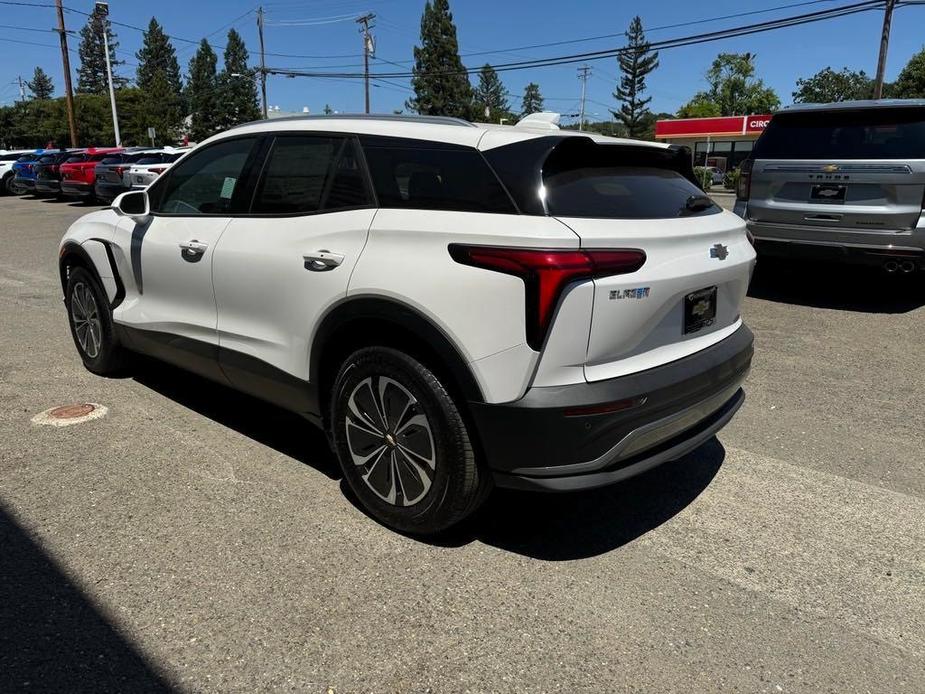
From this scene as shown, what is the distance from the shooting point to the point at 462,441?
275cm

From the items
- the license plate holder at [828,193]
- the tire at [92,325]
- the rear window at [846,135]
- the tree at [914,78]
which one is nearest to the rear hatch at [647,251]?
the tire at [92,325]

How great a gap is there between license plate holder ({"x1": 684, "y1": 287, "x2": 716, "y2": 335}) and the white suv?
0.01 meters

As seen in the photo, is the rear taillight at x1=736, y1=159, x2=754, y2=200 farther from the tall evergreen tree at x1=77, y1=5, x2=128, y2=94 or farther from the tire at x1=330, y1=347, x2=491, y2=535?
the tall evergreen tree at x1=77, y1=5, x2=128, y2=94

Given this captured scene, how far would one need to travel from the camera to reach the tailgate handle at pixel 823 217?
269 inches

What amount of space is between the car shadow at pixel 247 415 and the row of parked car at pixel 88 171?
11.3 metres

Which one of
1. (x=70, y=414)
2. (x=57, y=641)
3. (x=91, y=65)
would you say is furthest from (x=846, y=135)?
(x=91, y=65)

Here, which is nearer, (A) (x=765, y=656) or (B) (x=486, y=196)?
(A) (x=765, y=656)

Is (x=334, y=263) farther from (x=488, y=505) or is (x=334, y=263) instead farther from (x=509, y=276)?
(x=488, y=505)

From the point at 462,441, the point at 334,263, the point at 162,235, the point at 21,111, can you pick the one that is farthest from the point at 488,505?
the point at 21,111

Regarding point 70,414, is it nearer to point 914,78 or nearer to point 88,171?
point 88,171

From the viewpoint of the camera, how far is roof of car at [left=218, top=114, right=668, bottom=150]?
2.91 m

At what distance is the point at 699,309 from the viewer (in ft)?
9.81

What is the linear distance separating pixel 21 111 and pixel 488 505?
320ft

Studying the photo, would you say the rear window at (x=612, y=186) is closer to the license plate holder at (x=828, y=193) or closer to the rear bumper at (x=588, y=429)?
the rear bumper at (x=588, y=429)
